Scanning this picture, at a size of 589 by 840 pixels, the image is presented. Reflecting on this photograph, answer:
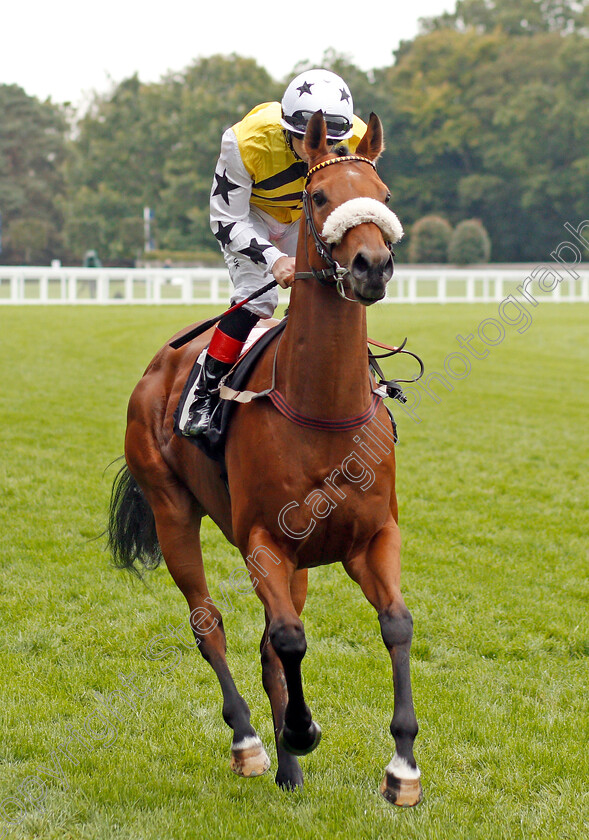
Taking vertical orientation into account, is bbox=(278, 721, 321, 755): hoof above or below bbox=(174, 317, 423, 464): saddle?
below

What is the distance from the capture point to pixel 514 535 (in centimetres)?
708

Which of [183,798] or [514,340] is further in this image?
[514,340]

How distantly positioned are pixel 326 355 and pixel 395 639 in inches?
38.9

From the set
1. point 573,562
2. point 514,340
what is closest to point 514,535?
point 573,562

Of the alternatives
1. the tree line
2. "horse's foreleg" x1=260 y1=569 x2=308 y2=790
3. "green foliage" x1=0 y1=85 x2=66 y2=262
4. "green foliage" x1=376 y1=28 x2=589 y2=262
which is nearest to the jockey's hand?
"horse's foreleg" x1=260 y1=569 x2=308 y2=790

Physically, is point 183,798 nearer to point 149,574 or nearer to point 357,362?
point 357,362

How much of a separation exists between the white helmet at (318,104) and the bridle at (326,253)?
384 mm

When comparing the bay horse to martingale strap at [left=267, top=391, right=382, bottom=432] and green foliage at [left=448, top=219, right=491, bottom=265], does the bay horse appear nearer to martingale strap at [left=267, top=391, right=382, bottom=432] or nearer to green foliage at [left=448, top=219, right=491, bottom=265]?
martingale strap at [left=267, top=391, right=382, bottom=432]

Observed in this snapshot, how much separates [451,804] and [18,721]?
190cm

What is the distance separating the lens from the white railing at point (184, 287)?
27359mm

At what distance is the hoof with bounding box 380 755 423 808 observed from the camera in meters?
2.89

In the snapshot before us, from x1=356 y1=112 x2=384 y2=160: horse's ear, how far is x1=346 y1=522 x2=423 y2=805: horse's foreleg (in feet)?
4.37

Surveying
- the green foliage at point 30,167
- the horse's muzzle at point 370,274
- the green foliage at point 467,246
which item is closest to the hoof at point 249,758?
the horse's muzzle at point 370,274

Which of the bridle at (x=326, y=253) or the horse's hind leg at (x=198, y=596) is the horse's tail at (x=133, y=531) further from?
the bridle at (x=326, y=253)
